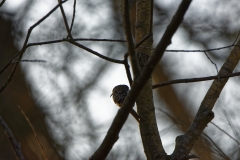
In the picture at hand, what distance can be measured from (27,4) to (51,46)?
1.51ft

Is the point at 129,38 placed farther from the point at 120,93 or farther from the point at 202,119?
the point at 120,93

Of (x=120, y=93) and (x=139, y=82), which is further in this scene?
(x=120, y=93)

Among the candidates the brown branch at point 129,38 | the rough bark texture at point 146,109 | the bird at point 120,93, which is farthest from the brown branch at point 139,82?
the bird at point 120,93

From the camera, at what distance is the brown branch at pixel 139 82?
0.95 metres

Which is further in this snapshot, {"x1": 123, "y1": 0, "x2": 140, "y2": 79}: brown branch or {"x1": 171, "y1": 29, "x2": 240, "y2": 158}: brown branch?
{"x1": 171, "y1": 29, "x2": 240, "y2": 158}: brown branch

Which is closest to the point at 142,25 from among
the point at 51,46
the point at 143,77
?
the point at 143,77

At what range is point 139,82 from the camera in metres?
1.02

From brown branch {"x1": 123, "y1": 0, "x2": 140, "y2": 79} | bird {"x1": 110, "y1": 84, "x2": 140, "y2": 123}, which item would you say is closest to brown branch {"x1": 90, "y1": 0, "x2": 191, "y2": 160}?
brown branch {"x1": 123, "y1": 0, "x2": 140, "y2": 79}

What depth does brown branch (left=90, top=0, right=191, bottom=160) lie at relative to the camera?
953 millimetres

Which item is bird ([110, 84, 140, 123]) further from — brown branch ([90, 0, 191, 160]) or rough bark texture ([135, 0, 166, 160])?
brown branch ([90, 0, 191, 160])

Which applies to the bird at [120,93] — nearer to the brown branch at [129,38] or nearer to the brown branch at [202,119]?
the brown branch at [202,119]

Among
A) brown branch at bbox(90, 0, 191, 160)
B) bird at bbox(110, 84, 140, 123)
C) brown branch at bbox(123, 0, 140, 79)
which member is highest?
bird at bbox(110, 84, 140, 123)

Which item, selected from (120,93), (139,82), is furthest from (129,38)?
(120,93)

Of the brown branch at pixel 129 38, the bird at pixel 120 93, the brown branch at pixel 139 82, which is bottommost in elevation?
the brown branch at pixel 139 82
